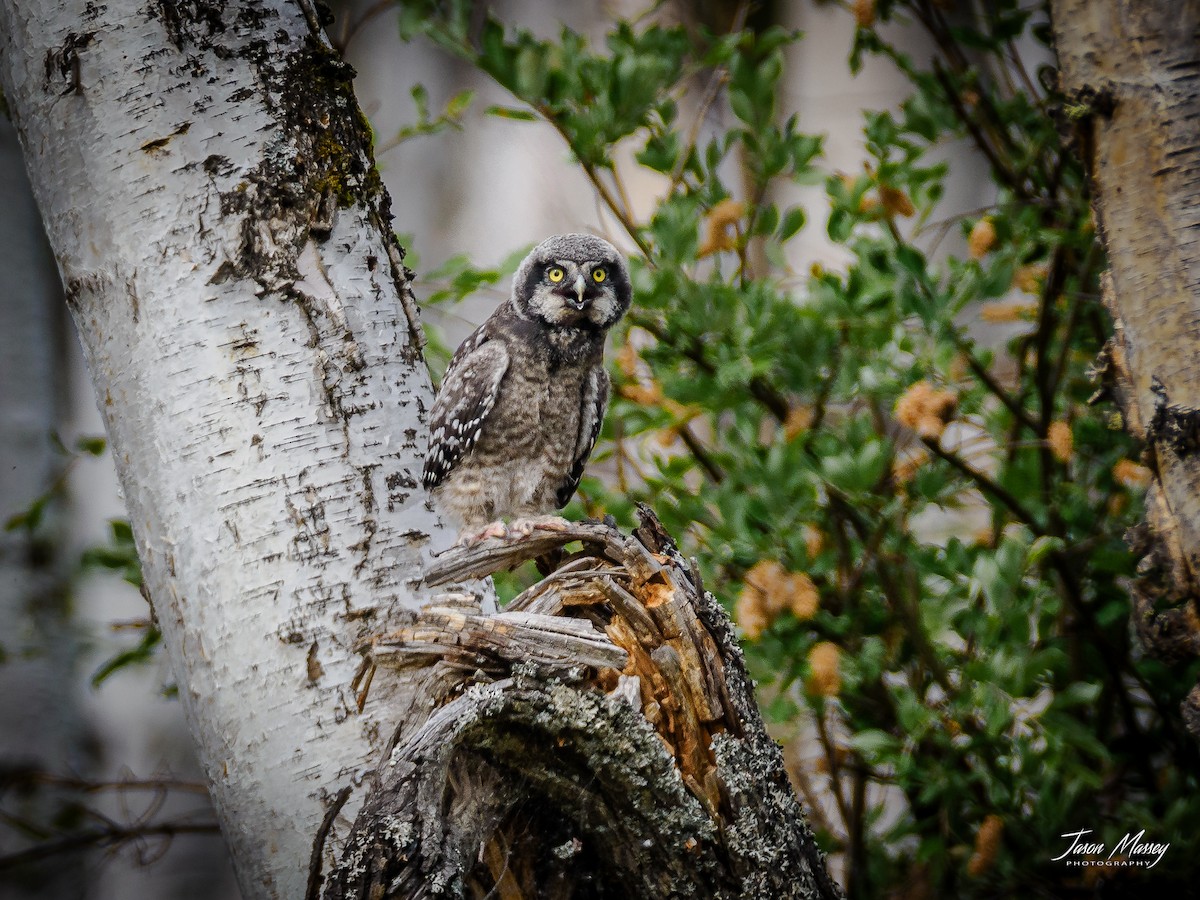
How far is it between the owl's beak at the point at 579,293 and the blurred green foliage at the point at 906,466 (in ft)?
0.51

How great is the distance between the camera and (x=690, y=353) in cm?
279

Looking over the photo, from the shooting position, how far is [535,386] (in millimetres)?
2830

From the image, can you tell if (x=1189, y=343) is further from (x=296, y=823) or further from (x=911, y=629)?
(x=296, y=823)

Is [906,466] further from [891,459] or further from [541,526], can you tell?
[541,526]

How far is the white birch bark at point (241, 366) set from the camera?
5.53 ft

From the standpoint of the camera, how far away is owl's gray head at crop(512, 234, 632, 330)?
273 centimetres

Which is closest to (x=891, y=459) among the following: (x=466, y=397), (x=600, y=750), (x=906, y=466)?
(x=906, y=466)

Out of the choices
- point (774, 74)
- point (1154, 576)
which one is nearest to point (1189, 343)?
point (1154, 576)

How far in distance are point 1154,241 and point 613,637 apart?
55.8 inches

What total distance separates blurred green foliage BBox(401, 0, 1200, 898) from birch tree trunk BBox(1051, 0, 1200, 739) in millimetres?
315

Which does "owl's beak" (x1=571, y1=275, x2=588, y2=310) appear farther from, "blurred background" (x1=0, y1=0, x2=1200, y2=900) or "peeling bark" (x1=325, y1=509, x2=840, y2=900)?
"peeling bark" (x1=325, y1=509, x2=840, y2=900)

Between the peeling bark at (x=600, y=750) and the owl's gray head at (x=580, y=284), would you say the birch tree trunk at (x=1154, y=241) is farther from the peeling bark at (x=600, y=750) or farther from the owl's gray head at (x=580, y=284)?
the owl's gray head at (x=580, y=284)

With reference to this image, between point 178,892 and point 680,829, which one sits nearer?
point 680,829

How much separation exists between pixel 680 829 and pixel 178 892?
15.9ft
